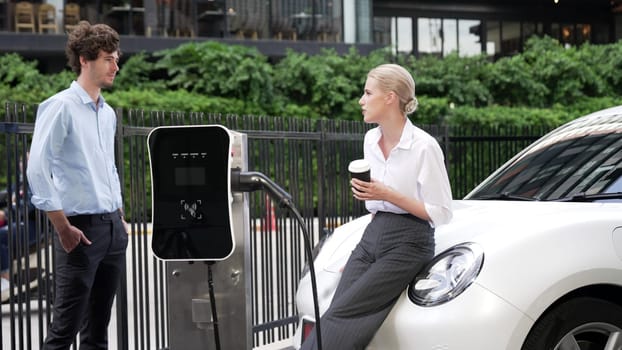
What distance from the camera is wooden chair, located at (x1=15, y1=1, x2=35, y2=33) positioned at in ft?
84.6

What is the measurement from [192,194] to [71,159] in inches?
32.4

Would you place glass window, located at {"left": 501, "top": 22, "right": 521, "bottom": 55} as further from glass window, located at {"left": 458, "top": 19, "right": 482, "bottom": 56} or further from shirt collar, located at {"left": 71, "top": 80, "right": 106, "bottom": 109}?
shirt collar, located at {"left": 71, "top": 80, "right": 106, "bottom": 109}

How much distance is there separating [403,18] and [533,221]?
108ft

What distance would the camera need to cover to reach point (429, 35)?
3688 centimetres

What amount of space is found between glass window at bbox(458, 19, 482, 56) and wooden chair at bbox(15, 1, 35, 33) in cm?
1802

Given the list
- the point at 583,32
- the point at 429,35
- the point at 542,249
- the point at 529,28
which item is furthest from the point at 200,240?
the point at 583,32

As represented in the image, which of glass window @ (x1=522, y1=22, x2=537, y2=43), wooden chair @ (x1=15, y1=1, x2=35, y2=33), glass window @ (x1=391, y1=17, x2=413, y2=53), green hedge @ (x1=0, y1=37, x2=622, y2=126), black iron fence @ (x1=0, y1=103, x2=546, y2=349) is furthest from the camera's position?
glass window @ (x1=522, y1=22, x2=537, y2=43)

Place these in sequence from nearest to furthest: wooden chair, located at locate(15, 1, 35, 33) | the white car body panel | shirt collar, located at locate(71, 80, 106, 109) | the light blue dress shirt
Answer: the white car body panel → the light blue dress shirt → shirt collar, located at locate(71, 80, 106, 109) → wooden chair, located at locate(15, 1, 35, 33)

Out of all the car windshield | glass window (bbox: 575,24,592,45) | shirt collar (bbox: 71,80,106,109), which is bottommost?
the car windshield

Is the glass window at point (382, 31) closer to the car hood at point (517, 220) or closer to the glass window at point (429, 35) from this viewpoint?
the glass window at point (429, 35)

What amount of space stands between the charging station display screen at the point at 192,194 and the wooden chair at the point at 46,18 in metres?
23.3

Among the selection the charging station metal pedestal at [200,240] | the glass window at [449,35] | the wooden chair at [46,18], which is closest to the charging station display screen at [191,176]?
the charging station metal pedestal at [200,240]

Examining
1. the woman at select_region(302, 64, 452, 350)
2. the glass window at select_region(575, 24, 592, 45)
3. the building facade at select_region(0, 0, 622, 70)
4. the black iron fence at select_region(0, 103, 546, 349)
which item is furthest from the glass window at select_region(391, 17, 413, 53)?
the woman at select_region(302, 64, 452, 350)

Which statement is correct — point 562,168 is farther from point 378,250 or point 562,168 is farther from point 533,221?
point 378,250
